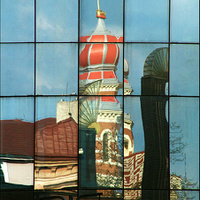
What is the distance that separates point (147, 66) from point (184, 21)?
72.8 inches

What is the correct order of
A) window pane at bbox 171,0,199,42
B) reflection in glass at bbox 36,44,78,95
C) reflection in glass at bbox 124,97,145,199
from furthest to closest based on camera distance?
window pane at bbox 171,0,199,42 < reflection in glass at bbox 36,44,78,95 < reflection in glass at bbox 124,97,145,199

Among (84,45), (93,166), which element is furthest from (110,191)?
(84,45)

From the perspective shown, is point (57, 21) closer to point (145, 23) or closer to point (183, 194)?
point (145, 23)

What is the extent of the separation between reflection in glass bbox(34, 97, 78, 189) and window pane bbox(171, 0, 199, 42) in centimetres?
385

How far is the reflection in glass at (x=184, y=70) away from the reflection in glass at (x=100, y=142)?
6.07 feet

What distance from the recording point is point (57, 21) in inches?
404

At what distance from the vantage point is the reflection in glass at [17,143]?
10.1m

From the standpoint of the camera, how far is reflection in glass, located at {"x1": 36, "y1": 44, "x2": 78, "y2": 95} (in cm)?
1018

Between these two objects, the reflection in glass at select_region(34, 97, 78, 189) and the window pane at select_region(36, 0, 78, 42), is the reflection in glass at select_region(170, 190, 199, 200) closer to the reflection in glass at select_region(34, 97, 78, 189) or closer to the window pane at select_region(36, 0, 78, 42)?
the reflection in glass at select_region(34, 97, 78, 189)

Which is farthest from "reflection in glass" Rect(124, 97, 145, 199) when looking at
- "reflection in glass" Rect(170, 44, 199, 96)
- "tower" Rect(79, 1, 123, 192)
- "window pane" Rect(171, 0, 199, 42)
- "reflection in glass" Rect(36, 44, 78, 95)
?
"window pane" Rect(171, 0, 199, 42)

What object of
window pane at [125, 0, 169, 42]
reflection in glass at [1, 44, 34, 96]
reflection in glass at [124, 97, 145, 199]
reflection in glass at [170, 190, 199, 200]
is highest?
window pane at [125, 0, 169, 42]

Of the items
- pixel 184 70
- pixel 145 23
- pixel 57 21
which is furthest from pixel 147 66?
pixel 57 21

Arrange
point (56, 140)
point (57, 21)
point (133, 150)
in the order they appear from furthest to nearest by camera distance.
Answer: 1. point (57, 21)
2. point (56, 140)
3. point (133, 150)

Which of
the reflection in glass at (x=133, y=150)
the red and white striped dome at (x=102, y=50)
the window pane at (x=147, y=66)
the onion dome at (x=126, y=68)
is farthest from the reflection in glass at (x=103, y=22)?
the reflection in glass at (x=133, y=150)
